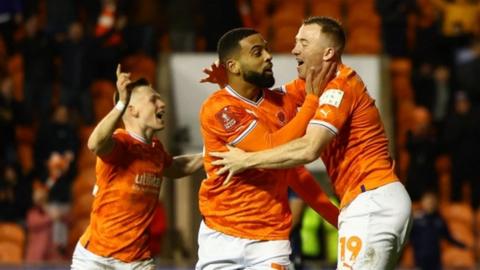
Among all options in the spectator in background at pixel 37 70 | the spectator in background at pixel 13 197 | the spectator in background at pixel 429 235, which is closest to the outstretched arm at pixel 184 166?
the spectator in background at pixel 429 235

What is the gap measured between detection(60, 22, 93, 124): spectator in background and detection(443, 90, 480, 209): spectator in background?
429cm

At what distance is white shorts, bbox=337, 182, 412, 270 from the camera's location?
6.98 meters

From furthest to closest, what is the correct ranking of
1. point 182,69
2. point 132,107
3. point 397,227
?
1. point 182,69
2. point 132,107
3. point 397,227

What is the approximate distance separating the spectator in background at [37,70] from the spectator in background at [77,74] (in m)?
0.22

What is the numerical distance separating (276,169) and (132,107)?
1465 millimetres

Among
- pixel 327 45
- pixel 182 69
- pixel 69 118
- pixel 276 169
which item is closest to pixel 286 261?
pixel 276 169

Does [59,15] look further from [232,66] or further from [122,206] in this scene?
[232,66]

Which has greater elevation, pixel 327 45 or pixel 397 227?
pixel 327 45

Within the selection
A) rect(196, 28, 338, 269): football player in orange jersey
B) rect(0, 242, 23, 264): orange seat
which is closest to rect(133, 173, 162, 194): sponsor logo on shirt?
rect(196, 28, 338, 269): football player in orange jersey

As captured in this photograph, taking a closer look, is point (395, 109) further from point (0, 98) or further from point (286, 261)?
point (286, 261)

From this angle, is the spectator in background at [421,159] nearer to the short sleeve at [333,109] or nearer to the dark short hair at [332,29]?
the dark short hair at [332,29]

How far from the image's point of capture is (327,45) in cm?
726

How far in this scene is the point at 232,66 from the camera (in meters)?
7.48

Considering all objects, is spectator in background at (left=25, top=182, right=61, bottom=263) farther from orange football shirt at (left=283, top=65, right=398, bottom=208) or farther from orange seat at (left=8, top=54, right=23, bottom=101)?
orange football shirt at (left=283, top=65, right=398, bottom=208)
